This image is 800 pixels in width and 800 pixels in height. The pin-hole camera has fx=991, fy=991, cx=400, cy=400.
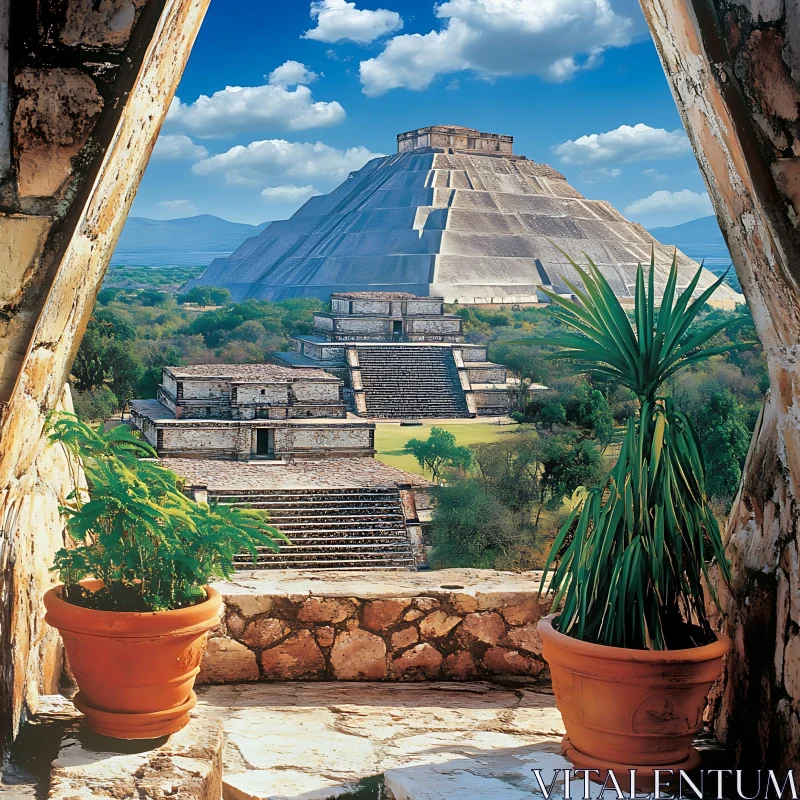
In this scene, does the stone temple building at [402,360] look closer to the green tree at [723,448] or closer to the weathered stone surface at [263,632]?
the green tree at [723,448]

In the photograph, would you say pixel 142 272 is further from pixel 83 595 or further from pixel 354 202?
pixel 83 595

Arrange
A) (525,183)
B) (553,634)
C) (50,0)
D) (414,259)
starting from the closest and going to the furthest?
(50,0), (553,634), (414,259), (525,183)

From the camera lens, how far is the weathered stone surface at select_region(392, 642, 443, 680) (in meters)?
2.92

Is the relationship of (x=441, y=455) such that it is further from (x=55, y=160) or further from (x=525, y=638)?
(x=55, y=160)

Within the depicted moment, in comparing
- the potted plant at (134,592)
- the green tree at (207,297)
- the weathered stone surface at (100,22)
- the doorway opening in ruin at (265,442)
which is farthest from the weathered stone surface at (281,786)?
the green tree at (207,297)

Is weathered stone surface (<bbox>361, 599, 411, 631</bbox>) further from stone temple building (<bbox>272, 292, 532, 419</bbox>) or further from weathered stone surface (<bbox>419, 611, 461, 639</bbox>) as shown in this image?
stone temple building (<bbox>272, 292, 532, 419</bbox>)

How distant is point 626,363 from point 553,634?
617 millimetres

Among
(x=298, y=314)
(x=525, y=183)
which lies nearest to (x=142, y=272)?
(x=525, y=183)

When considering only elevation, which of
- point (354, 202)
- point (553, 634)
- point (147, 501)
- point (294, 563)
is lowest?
point (294, 563)

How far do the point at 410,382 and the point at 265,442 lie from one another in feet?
34.6

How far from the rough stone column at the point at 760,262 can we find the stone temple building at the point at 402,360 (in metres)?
24.6

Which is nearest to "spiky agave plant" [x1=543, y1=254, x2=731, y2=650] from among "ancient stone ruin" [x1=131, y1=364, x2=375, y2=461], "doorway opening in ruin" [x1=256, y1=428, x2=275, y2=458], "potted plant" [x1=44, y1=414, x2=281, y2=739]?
"potted plant" [x1=44, y1=414, x2=281, y2=739]

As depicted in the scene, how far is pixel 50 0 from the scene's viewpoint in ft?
5.21

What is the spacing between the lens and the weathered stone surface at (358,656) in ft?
9.50
